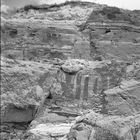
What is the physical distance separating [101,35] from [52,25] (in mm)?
2161

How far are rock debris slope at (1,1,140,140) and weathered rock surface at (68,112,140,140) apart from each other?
2cm

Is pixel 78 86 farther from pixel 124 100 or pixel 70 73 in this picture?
pixel 124 100

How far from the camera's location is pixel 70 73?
10141 millimetres

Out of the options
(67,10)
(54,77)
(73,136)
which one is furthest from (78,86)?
(67,10)

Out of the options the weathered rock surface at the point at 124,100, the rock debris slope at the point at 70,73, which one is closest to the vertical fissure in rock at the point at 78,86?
the rock debris slope at the point at 70,73

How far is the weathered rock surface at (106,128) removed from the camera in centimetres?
644

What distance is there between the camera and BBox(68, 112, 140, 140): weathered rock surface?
21.1 ft

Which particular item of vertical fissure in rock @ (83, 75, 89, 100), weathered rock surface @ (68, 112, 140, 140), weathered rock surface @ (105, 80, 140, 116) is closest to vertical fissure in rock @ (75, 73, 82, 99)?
vertical fissure in rock @ (83, 75, 89, 100)

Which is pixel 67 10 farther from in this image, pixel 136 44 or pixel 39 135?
pixel 39 135

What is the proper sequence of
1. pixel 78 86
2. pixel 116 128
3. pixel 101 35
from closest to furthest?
pixel 116 128
pixel 78 86
pixel 101 35

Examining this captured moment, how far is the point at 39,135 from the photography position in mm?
7547

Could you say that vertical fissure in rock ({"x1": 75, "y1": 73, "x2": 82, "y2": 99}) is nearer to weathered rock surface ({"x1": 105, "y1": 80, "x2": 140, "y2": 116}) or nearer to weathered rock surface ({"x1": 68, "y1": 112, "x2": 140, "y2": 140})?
weathered rock surface ({"x1": 105, "y1": 80, "x2": 140, "y2": 116})

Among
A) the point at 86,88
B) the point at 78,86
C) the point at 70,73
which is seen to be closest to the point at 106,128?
the point at 86,88

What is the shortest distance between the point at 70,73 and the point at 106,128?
12.6ft
